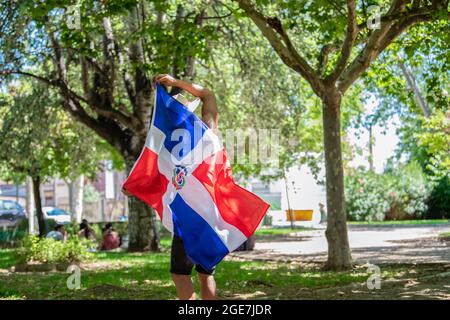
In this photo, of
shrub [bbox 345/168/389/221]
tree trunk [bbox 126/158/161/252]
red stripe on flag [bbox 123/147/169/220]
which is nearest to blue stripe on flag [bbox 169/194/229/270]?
red stripe on flag [bbox 123/147/169/220]

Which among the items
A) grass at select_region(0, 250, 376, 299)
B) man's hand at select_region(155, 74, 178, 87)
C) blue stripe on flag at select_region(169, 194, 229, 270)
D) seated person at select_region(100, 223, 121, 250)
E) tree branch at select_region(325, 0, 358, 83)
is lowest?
grass at select_region(0, 250, 376, 299)

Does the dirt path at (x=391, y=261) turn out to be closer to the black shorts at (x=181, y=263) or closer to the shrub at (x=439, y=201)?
the black shorts at (x=181, y=263)

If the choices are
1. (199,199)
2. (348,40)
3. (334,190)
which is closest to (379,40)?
(348,40)

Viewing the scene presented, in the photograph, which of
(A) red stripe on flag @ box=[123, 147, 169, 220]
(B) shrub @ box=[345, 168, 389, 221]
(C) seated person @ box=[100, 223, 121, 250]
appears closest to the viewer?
(A) red stripe on flag @ box=[123, 147, 169, 220]

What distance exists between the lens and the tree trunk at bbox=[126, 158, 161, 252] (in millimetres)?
21484

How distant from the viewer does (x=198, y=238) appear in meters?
6.27

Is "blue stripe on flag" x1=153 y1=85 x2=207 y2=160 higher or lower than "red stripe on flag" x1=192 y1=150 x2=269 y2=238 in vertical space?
higher

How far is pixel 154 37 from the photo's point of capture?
15.0m

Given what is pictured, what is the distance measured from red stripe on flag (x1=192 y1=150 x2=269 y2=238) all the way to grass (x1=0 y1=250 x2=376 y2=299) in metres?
3.55

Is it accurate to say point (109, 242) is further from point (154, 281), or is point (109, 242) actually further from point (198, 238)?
point (198, 238)

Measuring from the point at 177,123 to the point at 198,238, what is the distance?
123cm

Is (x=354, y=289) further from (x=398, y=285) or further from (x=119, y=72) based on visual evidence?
(x=119, y=72)

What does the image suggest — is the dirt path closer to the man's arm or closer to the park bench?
the man's arm

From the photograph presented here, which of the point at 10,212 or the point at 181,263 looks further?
the point at 10,212
